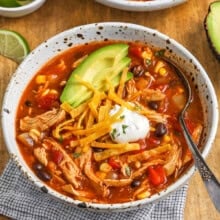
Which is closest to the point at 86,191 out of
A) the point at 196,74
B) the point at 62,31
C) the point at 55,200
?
the point at 55,200

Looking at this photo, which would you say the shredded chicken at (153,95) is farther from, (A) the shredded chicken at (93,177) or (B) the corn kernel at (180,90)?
(A) the shredded chicken at (93,177)

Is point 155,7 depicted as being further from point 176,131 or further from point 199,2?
point 176,131

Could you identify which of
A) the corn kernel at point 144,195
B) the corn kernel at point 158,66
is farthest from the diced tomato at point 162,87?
the corn kernel at point 144,195

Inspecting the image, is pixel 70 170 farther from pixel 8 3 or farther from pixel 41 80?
pixel 8 3

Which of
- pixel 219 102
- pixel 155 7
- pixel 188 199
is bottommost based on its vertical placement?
pixel 188 199

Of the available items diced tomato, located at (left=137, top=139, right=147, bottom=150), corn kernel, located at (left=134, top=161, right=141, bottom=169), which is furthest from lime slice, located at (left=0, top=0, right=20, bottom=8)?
corn kernel, located at (left=134, top=161, right=141, bottom=169)
